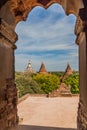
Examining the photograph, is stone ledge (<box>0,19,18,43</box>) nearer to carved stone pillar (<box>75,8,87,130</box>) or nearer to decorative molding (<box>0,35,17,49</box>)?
decorative molding (<box>0,35,17,49</box>)

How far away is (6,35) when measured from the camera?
5262mm

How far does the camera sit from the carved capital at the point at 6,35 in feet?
16.0

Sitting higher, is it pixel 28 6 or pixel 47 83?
pixel 28 6

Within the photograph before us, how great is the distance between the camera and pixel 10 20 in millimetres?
6004

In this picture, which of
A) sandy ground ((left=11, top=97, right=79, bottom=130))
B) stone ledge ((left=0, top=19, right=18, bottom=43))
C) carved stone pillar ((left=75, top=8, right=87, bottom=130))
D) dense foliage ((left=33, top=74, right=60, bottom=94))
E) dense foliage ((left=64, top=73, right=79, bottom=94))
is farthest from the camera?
dense foliage ((left=33, top=74, right=60, bottom=94))

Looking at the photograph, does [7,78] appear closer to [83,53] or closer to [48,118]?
[83,53]

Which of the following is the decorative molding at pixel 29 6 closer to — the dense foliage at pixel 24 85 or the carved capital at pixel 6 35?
the carved capital at pixel 6 35

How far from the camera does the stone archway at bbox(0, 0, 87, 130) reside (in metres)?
5.00

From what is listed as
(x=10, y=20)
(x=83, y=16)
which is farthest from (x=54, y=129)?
(x=83, y=16)

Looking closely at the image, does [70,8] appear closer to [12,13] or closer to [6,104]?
[12,13]

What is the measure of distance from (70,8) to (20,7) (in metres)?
1.26

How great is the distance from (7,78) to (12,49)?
0.98m

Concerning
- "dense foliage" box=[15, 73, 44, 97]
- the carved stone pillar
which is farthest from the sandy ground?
"dense foliage" box=[15, 73, 44, 97]

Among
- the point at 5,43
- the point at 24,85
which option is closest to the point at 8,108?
the point at 5,43
